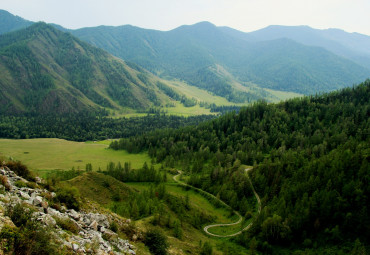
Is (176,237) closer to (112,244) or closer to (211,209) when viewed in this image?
(112,244)

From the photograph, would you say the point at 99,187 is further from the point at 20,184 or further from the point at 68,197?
the point at 20,184

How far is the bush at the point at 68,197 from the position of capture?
5084 cm

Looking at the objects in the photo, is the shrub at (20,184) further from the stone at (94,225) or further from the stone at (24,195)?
the stone at (94,225)

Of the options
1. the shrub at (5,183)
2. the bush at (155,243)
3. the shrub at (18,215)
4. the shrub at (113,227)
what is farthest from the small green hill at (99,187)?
the shrub at (18,215)

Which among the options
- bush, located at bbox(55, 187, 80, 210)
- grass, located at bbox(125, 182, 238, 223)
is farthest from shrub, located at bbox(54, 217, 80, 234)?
grass, located at bbox(125, 182, 238, 223)

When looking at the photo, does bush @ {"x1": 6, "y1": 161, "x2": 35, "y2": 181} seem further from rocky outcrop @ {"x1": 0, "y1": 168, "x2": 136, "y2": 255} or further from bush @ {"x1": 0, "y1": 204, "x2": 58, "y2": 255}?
bush @ {"x1": 0, "y1": 204, "x2": 58, "y2": 255}

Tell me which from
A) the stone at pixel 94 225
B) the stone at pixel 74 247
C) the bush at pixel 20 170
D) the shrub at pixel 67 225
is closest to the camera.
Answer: the stone at pixel 74 247

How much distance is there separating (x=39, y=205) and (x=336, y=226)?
341 feet

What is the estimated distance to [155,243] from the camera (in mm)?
60094

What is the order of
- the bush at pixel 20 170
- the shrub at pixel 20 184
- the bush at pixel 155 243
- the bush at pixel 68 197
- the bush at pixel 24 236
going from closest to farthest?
the bush at pixel 24 236
the shrub at pixel 20 184
the bush at pixel 68 197
the bush at pixel 20 170
the bush at pixel 155 243

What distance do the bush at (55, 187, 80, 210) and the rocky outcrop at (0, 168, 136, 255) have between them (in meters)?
2.27

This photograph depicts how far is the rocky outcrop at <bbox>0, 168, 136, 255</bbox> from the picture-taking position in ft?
119

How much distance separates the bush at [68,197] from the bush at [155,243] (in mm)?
19261

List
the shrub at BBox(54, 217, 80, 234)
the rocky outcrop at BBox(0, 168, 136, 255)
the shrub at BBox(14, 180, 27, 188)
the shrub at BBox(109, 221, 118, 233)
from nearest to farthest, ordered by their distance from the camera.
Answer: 1. the rocky outcrop at BBox(0, 168, 136, 255)
2. the shrub at BBox(54, 217, 80, 234)
3. the shrub at BBox(14, 180, 27, 188)
4. the shrub at BBox(109, 221, 118, 233)
